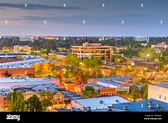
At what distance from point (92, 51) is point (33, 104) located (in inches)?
26.0

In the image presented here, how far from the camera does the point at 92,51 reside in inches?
92.7

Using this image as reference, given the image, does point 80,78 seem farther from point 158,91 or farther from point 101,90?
point 158,91

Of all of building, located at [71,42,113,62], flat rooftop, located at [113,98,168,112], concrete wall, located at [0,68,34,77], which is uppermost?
building, located at [71,42,113,62]

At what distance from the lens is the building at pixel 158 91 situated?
6.99 ft

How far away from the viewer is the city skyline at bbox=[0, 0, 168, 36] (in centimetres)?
212

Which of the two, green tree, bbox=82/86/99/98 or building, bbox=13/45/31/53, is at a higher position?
building, bbox=13/45/31/53

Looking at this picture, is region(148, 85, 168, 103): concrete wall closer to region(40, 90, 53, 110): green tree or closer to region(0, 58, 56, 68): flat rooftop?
region(40, 90, 53, 110): green tree

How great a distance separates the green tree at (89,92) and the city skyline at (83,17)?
0.42 m

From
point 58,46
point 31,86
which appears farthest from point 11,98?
point 58,46

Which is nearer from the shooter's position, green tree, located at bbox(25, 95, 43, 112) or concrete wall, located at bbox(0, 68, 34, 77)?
green tree, located at bbox(25, 95, 43, 112)

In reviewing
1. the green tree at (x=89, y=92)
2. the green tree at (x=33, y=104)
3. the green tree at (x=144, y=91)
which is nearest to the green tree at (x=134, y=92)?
the green tree at (x=144, y=91)

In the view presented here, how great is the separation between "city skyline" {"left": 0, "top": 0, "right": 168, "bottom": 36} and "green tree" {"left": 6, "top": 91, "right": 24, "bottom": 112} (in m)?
0.46

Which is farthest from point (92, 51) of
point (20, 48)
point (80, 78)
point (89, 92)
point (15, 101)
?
point (15, 101)

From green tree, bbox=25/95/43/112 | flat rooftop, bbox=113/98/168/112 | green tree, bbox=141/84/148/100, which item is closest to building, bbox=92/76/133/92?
green tree, bbox=141/84/148/100
